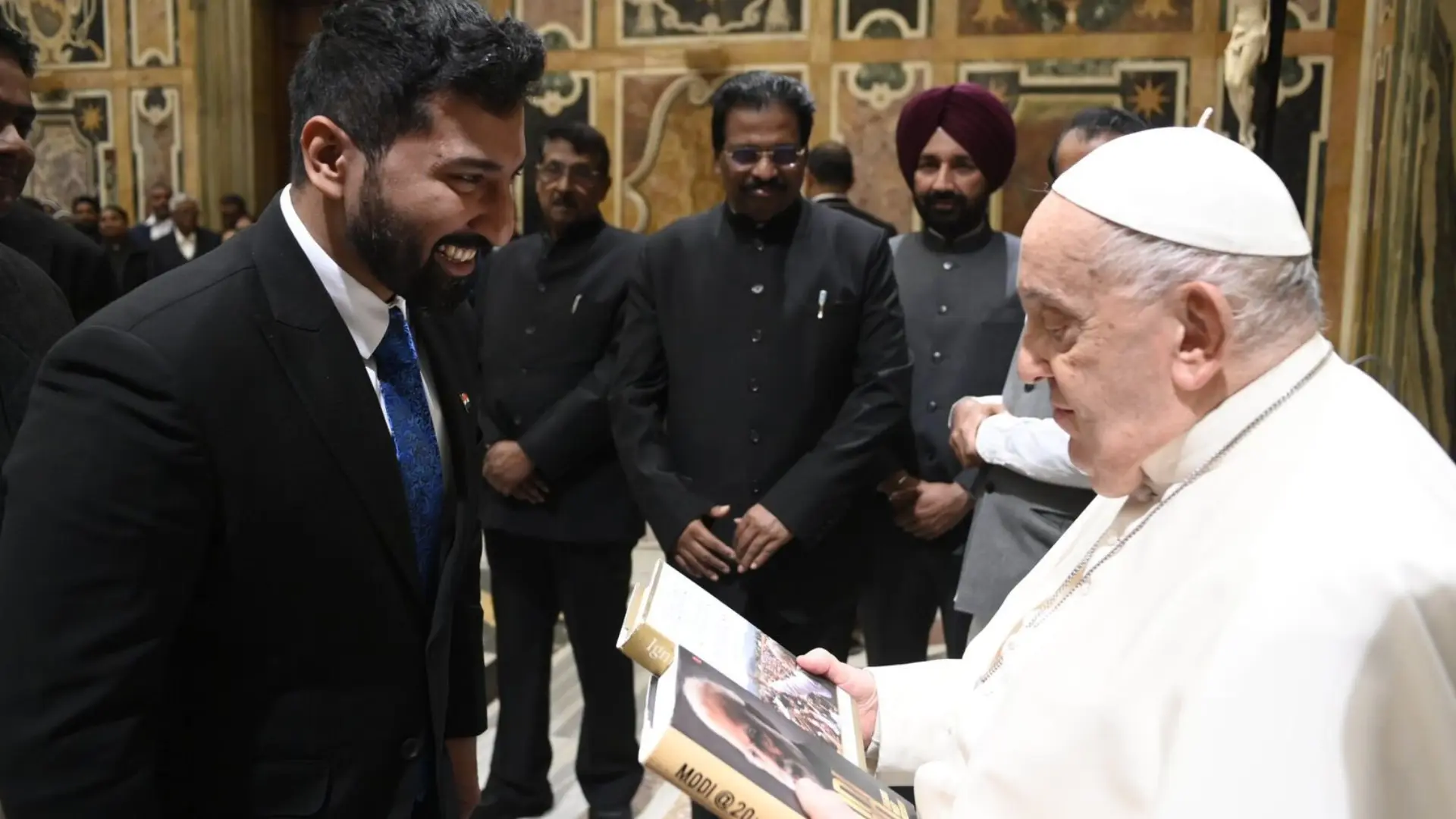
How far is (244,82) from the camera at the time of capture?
10195mm

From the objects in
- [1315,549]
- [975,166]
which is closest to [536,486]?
[975,166]

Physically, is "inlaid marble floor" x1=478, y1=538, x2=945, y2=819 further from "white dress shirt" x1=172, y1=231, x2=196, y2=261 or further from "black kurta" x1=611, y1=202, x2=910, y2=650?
"white dress shirt" x1=172, y1=231, x2=196, y2=261

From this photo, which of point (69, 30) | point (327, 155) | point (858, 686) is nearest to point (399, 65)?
point (327, 155)

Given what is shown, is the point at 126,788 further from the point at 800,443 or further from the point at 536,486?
the point at 536,486

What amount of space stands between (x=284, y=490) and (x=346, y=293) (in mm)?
308

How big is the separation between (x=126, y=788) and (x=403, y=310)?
2.52ft

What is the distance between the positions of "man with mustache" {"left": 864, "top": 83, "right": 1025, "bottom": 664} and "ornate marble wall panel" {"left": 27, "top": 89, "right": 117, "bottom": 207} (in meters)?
9.04

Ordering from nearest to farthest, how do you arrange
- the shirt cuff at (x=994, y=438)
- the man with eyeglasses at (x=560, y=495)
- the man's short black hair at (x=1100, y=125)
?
the shirt cuff at (x=994, y=438) < the man's short black hair at (x=1100, y=125) < the man with eyeglasses at (x=560, y=495)

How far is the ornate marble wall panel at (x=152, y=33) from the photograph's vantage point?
10289 mm

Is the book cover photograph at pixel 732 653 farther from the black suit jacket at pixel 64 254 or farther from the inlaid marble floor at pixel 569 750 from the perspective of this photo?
the black suit jacket at pixel 64 254

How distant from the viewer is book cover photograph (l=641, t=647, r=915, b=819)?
4.36 feet

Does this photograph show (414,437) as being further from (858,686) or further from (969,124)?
(969,124)

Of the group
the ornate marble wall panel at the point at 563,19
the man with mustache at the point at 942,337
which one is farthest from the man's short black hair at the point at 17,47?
the ornate marble wall panel at the point at 563,19

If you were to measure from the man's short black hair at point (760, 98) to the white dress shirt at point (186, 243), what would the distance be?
7375mm
